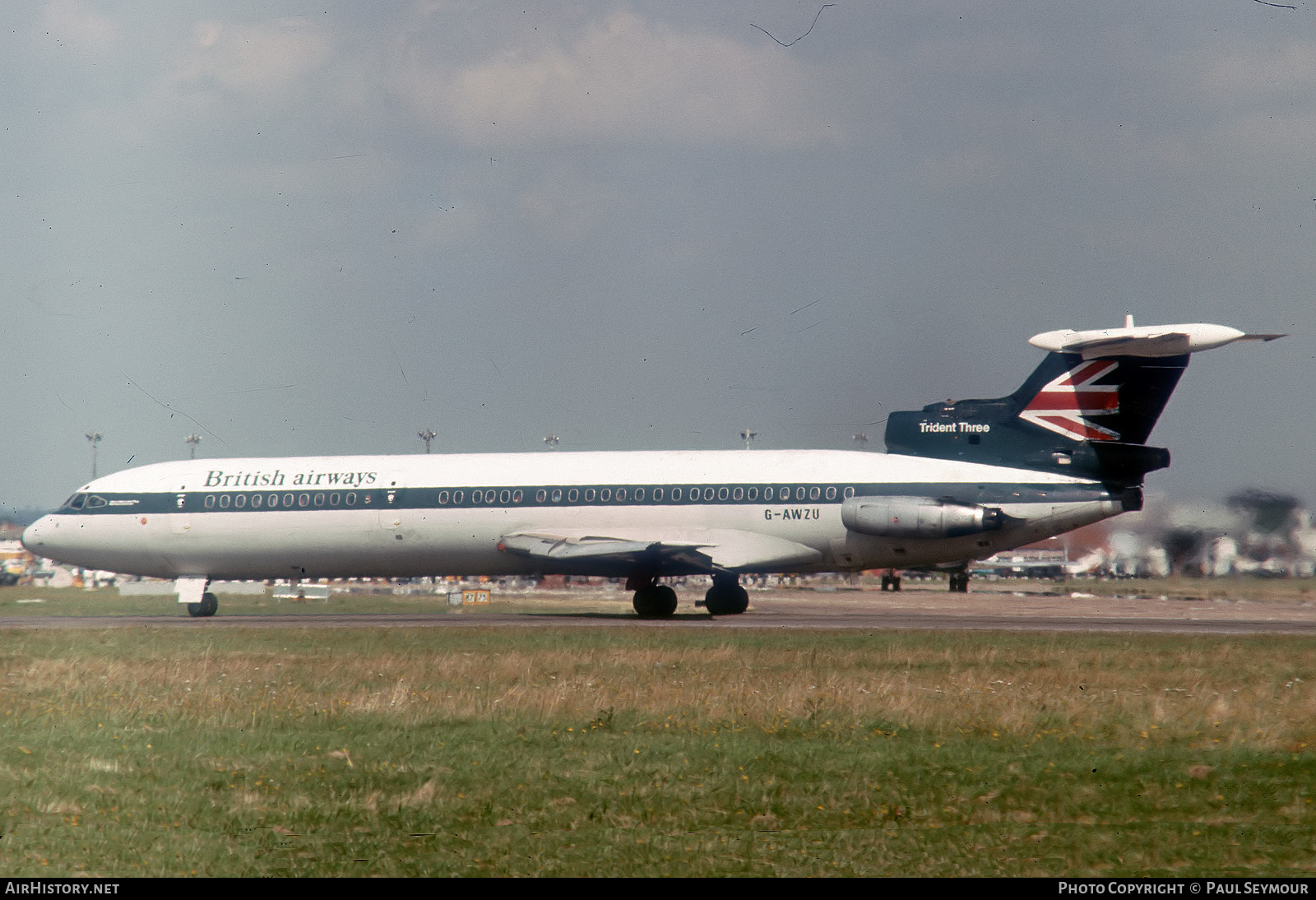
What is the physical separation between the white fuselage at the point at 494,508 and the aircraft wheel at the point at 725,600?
6.45 feet

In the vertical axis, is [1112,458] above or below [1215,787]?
above

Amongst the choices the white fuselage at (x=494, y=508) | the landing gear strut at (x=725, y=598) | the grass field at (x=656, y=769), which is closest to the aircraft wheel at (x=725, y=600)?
the landing gear strut at (x=725, y=598)

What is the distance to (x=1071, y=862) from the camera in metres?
9.32

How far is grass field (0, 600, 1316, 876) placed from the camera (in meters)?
9.48

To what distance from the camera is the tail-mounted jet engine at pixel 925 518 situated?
35.2m

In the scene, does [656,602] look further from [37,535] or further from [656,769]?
[656,769]

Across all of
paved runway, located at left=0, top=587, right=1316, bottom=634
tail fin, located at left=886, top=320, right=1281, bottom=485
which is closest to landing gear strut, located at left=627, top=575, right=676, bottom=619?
paved runway, located at left=0, top=587, right=1316, bottom=634

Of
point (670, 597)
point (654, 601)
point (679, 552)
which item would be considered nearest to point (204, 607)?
point (654, 601)

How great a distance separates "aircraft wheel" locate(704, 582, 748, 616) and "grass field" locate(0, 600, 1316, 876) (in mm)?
17246

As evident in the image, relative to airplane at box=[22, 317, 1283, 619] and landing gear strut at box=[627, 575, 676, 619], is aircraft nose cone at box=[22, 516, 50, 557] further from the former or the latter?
landing gear strut at box=[627, 575, 676, 619]

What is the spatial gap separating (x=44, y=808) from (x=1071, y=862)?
8043 millimetres

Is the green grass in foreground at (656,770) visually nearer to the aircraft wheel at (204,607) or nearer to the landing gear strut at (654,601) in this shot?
the landing gear strut at (654,601)
